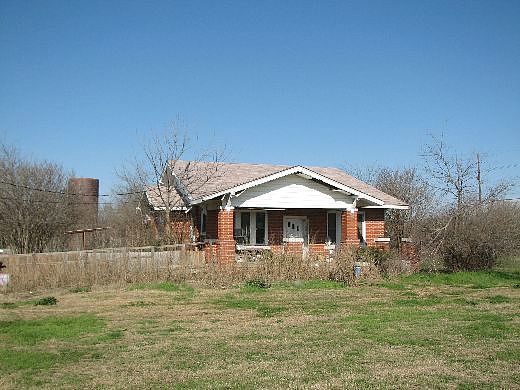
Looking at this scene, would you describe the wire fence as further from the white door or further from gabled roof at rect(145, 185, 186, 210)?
the white door

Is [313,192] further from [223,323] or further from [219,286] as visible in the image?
[223,323]

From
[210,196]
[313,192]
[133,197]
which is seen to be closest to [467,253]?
[313,192]

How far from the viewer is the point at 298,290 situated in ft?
53.7

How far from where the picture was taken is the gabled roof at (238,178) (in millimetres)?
23500

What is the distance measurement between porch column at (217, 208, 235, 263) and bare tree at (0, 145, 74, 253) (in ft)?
30.2

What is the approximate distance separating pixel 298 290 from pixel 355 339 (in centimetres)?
688

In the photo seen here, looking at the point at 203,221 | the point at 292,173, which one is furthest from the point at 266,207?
the point at 203,221

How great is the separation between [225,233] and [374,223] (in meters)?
8.60

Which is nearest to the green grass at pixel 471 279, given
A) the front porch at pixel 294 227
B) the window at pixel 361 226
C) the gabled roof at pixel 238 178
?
the front porch at pixel 294 227

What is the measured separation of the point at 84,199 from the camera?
40438 mm

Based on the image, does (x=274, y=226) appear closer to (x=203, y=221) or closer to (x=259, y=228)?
(x=259, y=228)

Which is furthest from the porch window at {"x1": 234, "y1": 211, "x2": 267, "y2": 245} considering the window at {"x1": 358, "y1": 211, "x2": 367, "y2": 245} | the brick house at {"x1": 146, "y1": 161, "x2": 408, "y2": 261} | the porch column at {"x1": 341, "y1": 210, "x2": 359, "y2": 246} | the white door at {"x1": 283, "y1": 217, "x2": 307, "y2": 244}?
the window at {"x1": 358, "y1": 211, "x2": 367, "y2": 245}

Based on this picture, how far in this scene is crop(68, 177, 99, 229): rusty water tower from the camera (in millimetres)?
35500

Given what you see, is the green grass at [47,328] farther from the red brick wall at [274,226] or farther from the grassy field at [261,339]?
the red brick wall at [274,226]
